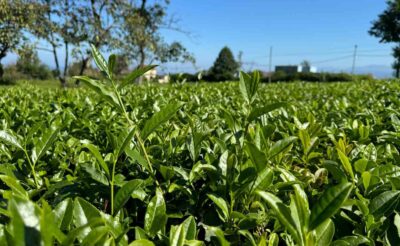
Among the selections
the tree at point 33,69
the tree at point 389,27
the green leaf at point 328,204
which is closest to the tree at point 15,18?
the tree at point 33,69

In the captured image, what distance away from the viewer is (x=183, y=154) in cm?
156

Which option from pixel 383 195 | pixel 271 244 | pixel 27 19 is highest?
pixel 27 19

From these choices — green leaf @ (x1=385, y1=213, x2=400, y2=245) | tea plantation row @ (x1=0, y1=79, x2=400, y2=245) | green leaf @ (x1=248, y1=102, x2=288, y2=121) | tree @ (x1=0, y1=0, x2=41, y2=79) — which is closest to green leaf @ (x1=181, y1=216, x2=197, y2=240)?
tea plantation row @ (x1=0, y1=79, x2=400, y2=245)

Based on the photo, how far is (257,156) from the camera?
103 cm

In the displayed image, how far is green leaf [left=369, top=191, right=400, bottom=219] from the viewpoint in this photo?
1021mm

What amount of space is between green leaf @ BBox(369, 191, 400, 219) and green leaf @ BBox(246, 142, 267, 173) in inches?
11.3

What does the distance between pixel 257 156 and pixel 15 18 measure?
21041 millimetres

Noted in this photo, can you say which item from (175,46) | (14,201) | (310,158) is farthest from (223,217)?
(175,46)

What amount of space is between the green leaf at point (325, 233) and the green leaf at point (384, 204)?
0.16 metres

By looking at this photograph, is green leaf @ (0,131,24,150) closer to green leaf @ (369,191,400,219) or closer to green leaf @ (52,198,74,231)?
green leaf @ (52,198,74,231)

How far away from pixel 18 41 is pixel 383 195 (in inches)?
903

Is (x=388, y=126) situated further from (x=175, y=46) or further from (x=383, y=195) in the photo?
(x=175, y=46)

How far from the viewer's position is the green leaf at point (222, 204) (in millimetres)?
1069

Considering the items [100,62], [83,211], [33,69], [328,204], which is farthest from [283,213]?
[33,69]
